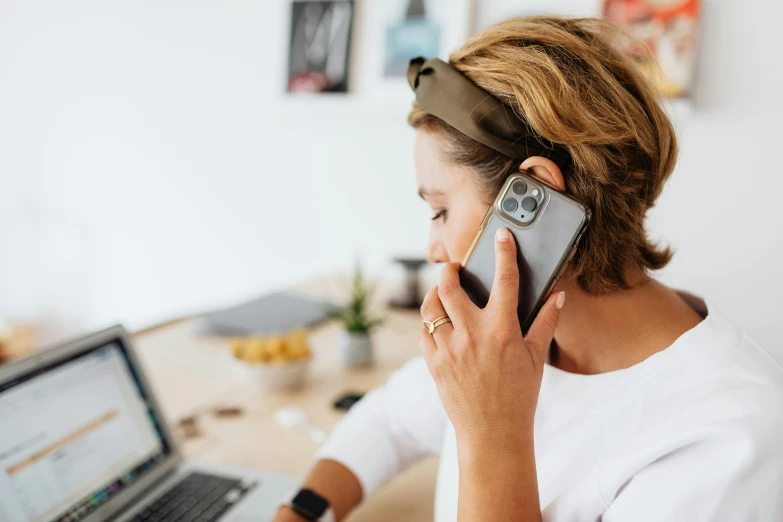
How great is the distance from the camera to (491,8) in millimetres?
2377

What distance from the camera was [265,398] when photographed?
1.32 m

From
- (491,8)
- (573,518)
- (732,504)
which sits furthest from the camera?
(491,8)

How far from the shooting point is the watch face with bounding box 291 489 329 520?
89 centimetres

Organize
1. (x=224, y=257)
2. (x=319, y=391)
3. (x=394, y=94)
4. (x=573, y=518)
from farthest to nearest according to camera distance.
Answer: (x=224, y=257)
(x=394, y=94)
(x=319, y=391)
(x=573, y=518)

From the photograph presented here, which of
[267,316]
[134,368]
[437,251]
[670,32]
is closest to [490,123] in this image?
[437,251]

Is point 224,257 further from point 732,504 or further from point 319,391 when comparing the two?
point 732,504

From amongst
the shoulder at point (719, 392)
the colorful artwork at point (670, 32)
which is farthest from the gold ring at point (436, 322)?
the colorful artwork at point (670, 32)

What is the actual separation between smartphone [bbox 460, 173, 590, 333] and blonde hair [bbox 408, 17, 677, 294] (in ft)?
0.10

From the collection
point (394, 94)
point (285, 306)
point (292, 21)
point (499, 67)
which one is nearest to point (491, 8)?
point (394, 94)

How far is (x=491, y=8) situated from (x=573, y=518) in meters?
2.07

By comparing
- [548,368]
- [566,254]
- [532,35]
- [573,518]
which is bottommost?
[573,518]

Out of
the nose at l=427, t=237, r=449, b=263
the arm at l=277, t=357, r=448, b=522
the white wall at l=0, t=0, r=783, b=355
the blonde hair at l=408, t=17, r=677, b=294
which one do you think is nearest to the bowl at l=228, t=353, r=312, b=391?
the arm at l=277, t=357, r=448, b=522

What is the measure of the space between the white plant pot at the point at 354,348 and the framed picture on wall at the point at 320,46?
1.41 meters

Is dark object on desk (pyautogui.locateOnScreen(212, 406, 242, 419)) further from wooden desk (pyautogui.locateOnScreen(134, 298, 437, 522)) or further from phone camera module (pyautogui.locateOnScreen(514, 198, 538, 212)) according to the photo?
phone camera module (pyautogui.locateOnScreen(514, 198, 538, 212))
